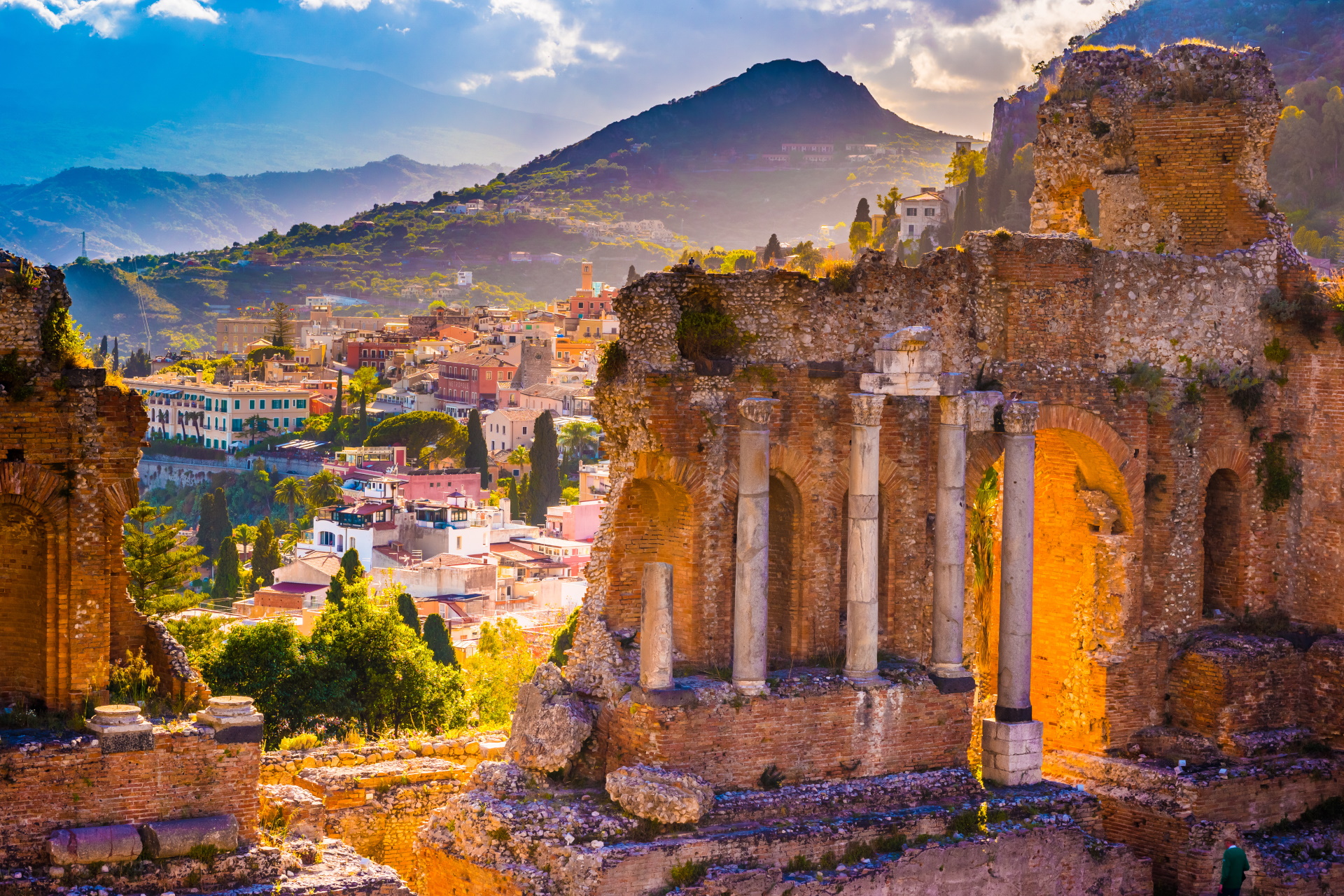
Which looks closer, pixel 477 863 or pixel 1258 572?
pixel 477 863

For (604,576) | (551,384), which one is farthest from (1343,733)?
(551,384)

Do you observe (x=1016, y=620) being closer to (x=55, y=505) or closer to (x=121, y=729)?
(x=121, y=729)

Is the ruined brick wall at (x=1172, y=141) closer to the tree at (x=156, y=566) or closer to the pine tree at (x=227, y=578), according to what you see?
the tree at (x=156, y=566)

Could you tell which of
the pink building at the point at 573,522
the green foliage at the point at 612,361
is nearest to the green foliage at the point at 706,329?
the green foliage at the point at 612,361

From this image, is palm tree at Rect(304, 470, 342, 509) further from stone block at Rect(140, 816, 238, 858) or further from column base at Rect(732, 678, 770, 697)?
stone block at Rect(140, 816, 238, 858)

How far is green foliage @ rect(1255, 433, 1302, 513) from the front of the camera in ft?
77.2

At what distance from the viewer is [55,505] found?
651 inches

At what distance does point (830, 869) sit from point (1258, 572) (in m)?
8.76

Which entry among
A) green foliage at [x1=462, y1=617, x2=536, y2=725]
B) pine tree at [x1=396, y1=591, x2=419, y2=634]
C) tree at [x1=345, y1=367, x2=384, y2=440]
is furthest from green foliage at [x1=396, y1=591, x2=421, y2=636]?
tree at [x1=345, y1=367, x2=384, y2=440]

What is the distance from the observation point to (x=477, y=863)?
17562 millimetres

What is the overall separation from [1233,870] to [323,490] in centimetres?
9404

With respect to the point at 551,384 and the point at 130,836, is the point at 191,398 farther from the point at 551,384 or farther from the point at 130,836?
the point at 130,836

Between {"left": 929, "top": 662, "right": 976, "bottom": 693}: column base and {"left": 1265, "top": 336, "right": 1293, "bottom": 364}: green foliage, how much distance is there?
6884mm

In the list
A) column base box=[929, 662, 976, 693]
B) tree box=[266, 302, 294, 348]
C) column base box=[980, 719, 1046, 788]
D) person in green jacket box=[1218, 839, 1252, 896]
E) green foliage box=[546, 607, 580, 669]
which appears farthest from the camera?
tree box=[266, 302, 294, 348]
